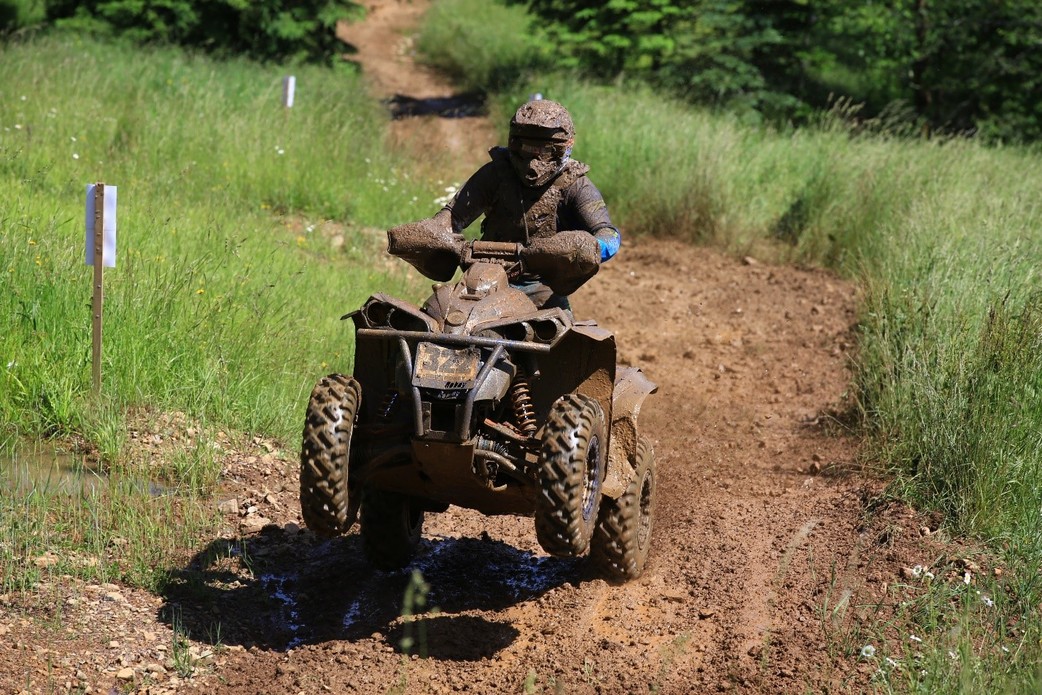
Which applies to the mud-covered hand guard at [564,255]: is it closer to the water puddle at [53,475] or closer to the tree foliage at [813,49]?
the water puddle at [53,475]

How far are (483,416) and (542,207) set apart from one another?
4.68ft

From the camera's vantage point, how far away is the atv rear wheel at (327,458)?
4934mm

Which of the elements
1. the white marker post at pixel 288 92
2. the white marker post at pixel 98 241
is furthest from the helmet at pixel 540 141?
the white marker post at pixel 288 92

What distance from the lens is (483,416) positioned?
17.2 ft

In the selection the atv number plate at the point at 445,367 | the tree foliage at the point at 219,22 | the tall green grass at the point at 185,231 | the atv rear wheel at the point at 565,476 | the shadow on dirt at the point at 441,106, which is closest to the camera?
the atv rear wheel at the point at 565,476

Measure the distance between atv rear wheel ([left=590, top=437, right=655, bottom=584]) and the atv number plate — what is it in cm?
119

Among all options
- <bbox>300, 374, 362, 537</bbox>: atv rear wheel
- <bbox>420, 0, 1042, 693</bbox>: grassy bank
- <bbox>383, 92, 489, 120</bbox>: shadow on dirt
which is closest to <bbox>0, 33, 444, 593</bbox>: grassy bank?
<bbox>300, 374, 362, 537</bbox>: atv rear wheel

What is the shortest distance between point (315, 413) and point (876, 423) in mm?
3959

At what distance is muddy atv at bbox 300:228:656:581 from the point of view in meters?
4.94

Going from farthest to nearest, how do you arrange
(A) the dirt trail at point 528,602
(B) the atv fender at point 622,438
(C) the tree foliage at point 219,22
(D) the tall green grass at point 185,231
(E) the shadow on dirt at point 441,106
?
(E) the shadow on dirt at point 441,106
(C) the tree foliage at point 219,22
(D) the tall green grass at point 185,231
(B) the atv fender at point 622,438
(A) the dirt trail at point 528,602

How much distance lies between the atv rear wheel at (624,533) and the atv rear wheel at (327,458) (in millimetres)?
1372

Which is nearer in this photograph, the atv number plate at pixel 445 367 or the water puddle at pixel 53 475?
the atv number plate at pixel 445 367

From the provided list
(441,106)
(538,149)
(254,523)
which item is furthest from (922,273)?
(441,106)

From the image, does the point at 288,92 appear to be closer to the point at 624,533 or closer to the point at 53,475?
the point at 53,475
